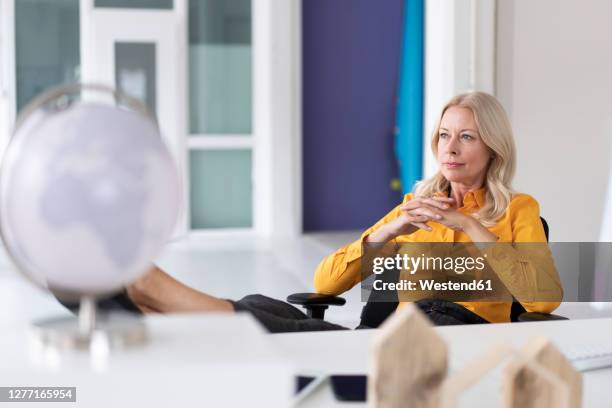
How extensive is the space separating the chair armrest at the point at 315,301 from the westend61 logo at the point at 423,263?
0.22 metres

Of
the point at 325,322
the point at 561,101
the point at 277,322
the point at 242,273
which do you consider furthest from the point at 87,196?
the point at 242,273

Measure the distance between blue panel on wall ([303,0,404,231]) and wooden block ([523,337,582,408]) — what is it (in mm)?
6727

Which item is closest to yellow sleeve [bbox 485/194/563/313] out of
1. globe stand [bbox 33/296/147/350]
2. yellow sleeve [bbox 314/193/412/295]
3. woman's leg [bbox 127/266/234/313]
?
yellow sleeve [bbox 314/193/412/295]

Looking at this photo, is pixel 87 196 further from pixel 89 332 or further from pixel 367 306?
pixel 367 306

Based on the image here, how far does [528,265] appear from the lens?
2.27 meters

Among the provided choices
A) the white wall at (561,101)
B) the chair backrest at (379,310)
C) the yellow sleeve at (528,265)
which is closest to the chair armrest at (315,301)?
the chair backrest at (379,310)

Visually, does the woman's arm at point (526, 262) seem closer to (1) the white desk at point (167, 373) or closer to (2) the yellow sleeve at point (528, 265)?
(2) the yellow sleeve at point (528, 265)

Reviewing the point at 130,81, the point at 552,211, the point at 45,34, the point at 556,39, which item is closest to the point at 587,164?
the point at 552,211

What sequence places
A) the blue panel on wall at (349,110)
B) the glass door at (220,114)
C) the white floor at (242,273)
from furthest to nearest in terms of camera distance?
the blue panel on wall at (349,110), the glass door at (220,114), the white floor at (242,273)

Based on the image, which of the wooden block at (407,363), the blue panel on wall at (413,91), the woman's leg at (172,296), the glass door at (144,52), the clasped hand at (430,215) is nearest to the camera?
the wooden block at (407,363)

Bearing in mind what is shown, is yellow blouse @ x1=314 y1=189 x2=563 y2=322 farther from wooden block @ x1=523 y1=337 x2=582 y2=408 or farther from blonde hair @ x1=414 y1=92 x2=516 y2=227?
wooden block @ x1=523 y1=337 x2=582 y2=408

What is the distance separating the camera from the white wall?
4.31 meters

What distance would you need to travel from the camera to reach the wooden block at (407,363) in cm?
87

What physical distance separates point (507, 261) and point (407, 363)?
148cm
